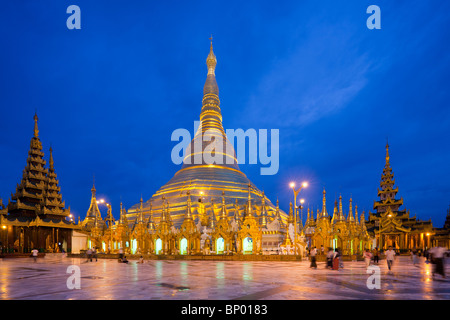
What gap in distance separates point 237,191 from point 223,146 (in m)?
12.6

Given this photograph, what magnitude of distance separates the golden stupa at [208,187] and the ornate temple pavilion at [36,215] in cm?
1377

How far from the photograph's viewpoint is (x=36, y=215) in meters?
58.3

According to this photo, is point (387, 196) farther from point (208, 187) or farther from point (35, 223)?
point (35, 223)

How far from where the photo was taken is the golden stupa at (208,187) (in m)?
50.3

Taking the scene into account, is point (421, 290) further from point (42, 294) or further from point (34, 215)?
point (34, 215)

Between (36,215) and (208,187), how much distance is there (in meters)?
31.5

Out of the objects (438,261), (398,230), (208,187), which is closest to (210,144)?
(208,187)

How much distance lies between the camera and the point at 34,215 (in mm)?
58625

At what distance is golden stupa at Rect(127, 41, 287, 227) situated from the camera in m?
50.3

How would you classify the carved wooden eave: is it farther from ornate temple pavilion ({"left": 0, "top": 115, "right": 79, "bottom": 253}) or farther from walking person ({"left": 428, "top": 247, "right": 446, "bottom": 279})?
walking person ({"left": 428, "top": 247, "right": 446, "bottom": 279})

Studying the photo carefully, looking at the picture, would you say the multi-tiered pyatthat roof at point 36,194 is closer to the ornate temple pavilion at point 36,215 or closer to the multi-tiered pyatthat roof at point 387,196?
the ornate temple pavilion at point 36,215

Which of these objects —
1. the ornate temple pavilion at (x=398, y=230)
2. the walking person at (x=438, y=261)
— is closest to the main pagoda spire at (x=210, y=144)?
the ornate temple pavilion at (x=398, y=230)
